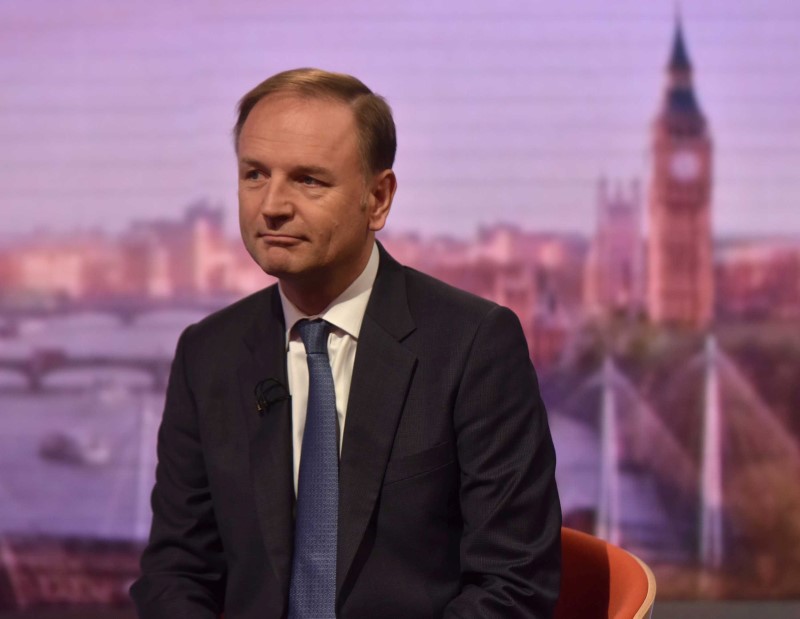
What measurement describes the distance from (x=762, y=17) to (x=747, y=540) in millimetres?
1791

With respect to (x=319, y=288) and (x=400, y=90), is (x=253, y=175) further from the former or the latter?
(x=400, y=90)

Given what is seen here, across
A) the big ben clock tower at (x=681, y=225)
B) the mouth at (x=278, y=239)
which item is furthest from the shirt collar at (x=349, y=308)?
the big ben clock tower at (x=681, y=225)

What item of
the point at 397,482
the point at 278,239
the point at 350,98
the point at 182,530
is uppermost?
the point at 350,98

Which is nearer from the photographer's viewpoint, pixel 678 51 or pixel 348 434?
pixel 348 434

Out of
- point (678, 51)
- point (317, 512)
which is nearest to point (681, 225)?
point (678, 51)

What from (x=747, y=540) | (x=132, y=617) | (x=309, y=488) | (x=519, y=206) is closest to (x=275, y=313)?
(x=309, y=488)

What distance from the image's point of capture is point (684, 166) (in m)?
3.86

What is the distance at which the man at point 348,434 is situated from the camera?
1.72 meters

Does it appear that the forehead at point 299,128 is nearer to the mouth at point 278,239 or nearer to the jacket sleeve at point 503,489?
the mouth at point 278,239

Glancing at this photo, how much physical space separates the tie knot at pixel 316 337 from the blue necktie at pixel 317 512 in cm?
4

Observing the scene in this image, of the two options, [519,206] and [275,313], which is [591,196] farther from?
[275,313]

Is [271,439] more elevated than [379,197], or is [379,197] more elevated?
[379,197]

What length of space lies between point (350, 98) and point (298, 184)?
17 centimetres

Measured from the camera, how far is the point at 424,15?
12.3 ft
